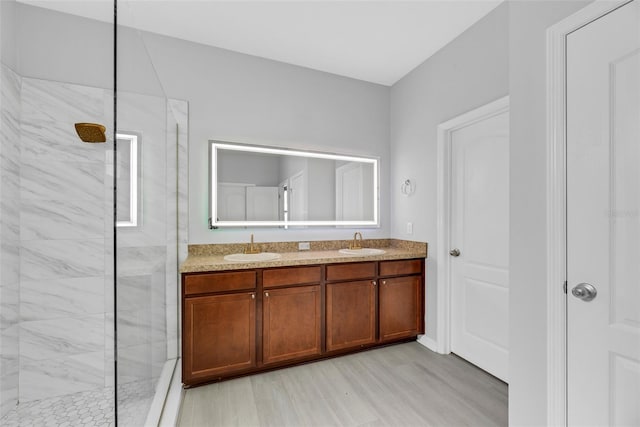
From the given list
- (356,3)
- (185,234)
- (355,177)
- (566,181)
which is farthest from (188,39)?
(566,181)

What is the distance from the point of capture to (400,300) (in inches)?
102

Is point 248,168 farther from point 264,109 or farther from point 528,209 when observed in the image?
point 528,209

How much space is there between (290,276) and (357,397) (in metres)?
0.92

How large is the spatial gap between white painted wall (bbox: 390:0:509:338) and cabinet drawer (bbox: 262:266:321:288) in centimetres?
111

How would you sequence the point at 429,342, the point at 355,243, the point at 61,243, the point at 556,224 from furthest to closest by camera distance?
the point at 355,243 → the point at 429,342 → the point at 61,243 → the point at 556,224

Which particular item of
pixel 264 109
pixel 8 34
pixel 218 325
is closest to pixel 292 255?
pixel 218 325

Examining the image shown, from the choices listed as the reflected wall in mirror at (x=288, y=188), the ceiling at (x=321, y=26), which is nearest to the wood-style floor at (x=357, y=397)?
the reflected wall in mirror at (x=288, y=188)

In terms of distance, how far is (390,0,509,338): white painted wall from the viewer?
2045 millimetres

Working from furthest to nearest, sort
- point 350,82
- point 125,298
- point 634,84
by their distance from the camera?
point 350,82
point 125,298
point 634,84

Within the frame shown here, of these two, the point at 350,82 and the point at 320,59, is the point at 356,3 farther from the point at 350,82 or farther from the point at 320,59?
the point at 350,82

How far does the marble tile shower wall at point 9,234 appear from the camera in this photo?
1.19 m

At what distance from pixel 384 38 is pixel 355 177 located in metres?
1.26

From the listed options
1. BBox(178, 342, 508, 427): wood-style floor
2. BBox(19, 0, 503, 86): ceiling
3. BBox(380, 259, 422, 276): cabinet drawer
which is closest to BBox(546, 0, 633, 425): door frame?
BBox(178, 342, 508, 427): wood-style floor

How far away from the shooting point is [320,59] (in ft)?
8.68
